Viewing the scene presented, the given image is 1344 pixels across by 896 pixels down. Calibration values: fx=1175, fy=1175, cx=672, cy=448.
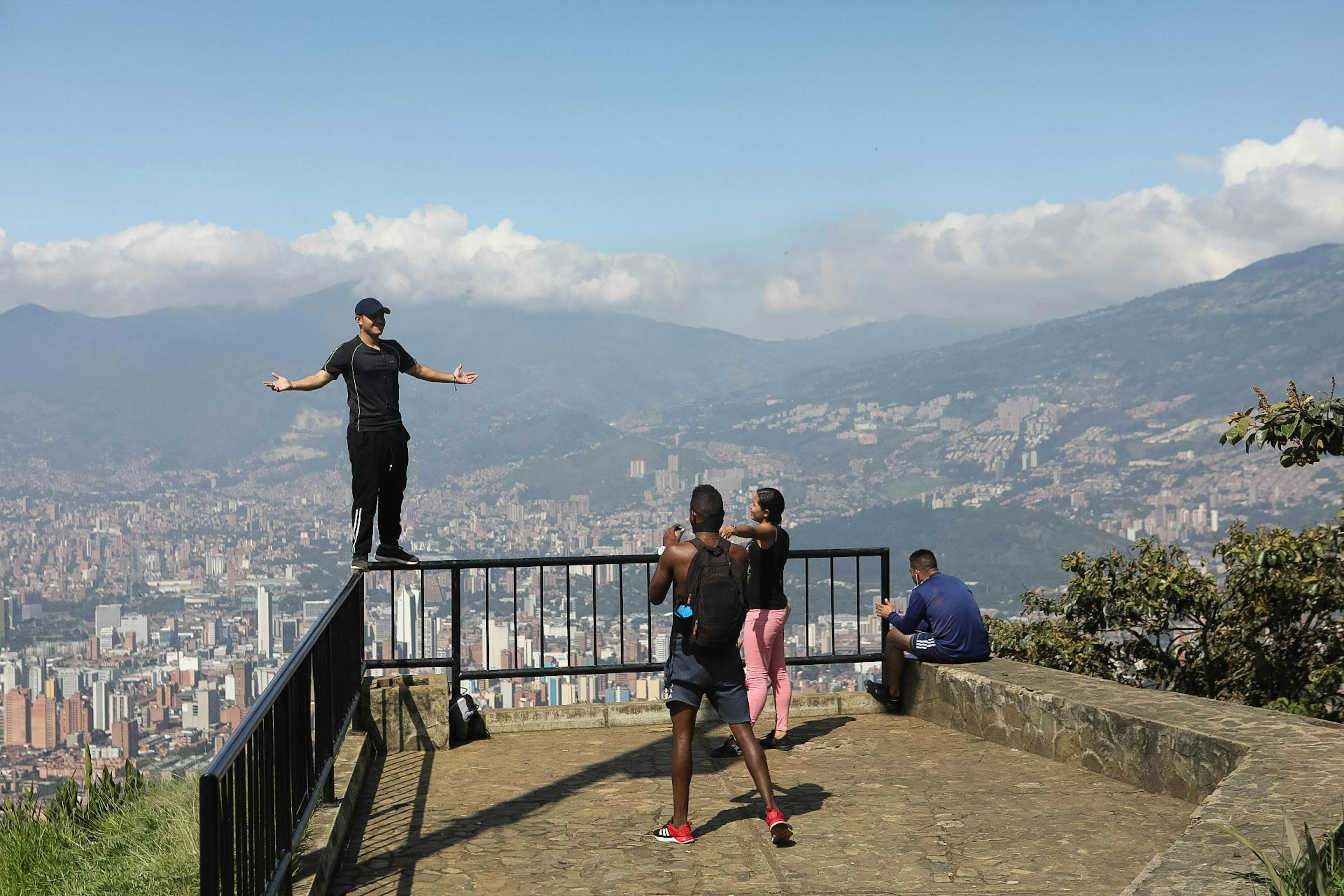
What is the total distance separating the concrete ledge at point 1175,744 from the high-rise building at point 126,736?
141ft

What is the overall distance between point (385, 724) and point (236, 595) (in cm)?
12555

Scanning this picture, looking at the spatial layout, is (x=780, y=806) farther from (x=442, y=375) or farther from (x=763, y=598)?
(x=442, y=375)

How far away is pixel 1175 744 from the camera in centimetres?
650

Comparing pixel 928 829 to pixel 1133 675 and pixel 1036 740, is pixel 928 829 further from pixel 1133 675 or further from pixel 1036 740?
pixel 1133 675

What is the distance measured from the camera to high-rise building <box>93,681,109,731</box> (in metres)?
56.7

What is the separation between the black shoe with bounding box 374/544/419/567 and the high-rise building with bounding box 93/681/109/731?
5350 cm

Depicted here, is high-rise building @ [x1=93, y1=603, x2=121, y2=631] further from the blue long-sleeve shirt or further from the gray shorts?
the gray shorts

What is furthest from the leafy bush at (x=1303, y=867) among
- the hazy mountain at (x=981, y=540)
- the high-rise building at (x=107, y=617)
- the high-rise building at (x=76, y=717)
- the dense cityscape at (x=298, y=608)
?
the high-rise building at (x=107, y=617)

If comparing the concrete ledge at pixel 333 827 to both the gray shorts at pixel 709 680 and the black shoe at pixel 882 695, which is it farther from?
the black shoe at pixel 882 695

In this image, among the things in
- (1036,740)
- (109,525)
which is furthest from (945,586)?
(109,525)

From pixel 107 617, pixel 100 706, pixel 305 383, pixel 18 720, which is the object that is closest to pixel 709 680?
pixel 305 383

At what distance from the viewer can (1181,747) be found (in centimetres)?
645

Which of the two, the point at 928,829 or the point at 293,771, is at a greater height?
the point at 293,771

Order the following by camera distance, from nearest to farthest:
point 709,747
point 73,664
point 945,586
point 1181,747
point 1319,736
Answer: point 1319,736
point 1181,747
point 709,747
point 945,586
point 73,664
